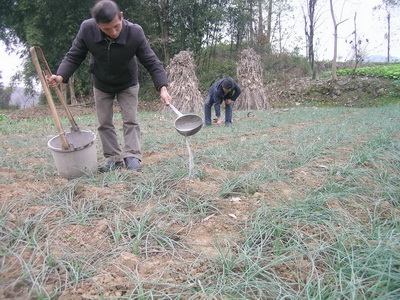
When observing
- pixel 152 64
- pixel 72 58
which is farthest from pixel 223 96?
pixel 72 58

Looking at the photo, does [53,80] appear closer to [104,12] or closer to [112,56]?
[112,56]

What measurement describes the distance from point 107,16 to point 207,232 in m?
1.68

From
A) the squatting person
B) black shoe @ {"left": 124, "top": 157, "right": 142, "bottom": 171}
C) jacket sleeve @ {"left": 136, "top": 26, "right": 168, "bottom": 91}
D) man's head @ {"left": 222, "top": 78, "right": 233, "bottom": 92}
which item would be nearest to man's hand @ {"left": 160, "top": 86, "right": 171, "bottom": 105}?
jacket sleeve @ {"left": 136, "top": 26, "right": 168, "bottom": 91}

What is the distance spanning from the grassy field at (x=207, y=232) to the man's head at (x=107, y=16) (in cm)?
117

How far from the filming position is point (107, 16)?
212 cm

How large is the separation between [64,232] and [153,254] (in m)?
0.53

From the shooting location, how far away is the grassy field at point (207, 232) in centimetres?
121

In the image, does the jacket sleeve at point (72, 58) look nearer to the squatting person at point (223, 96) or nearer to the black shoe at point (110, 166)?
the black shoe at point (110, 166)

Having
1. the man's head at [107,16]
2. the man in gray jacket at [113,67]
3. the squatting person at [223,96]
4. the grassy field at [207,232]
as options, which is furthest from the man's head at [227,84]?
the man's head at [107,16]

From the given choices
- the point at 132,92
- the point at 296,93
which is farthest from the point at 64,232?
the point at 296,93

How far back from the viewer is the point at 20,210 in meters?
1.79

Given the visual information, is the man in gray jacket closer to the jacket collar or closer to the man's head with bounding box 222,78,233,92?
the jacket collar

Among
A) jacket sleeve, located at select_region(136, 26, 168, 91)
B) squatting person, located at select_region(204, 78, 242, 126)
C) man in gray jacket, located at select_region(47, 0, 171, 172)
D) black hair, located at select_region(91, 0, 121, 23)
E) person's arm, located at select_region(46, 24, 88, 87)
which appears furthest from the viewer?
squatting person, located at select_region(204, 78, 242, 126)

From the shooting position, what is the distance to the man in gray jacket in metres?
2.37
